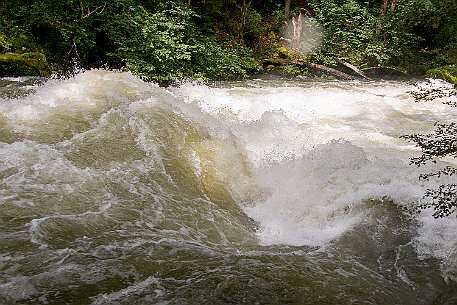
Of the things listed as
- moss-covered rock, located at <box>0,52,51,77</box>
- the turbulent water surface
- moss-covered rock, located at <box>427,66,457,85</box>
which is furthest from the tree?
moss-covered rock, located at <box>427,66,457,85</box>

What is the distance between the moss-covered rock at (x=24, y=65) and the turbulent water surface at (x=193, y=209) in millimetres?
719

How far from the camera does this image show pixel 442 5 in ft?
53.5

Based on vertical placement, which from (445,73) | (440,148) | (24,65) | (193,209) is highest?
(24,65)

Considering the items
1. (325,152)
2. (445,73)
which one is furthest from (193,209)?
(445,73)

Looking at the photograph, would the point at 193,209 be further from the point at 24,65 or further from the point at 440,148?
the point at 24,65

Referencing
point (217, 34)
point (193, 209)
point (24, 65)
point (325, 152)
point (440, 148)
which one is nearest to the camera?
point (440, 148)

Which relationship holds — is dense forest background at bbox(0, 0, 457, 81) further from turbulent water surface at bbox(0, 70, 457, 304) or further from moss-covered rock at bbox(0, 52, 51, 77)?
turbulent water surface at bbox(0, 70, 457, 304)

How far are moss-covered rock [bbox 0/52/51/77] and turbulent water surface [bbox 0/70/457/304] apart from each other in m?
0.72

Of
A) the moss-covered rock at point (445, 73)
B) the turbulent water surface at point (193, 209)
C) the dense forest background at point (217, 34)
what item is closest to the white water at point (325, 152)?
the turbulent water surface at point (193, 209)

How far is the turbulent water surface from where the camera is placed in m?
3.53

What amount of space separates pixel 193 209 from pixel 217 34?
11.7 m

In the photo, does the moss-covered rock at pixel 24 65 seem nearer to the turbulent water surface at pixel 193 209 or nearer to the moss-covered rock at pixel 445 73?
the turbulent water surface at pixel 193 209

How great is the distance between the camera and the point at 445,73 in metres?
14.1

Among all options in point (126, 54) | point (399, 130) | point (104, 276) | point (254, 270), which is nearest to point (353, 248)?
point (254, 270)
